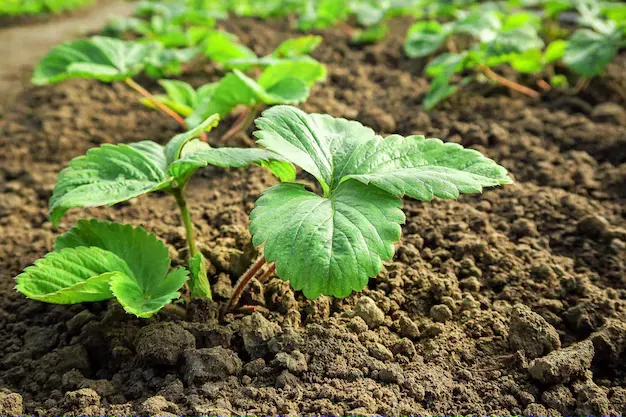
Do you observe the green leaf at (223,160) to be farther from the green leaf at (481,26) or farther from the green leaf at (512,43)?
the green leaf at (481,26)

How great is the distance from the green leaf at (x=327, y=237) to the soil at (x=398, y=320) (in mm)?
284

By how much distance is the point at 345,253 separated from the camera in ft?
4.18

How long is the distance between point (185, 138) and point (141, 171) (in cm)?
14

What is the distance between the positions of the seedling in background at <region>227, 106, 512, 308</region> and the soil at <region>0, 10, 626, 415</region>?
224 millimetres

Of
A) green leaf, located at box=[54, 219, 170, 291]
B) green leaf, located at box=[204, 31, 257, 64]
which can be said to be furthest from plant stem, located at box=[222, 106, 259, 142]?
green leaf, located at box=[54, 219, 170, 291]

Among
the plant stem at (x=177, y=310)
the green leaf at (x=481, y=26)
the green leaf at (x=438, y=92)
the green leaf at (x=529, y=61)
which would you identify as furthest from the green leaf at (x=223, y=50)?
the plant stem at (x=177, y=310)

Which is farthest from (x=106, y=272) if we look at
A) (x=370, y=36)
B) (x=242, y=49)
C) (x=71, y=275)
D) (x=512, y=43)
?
(x=370, y=36)

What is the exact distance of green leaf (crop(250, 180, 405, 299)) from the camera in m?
1.26

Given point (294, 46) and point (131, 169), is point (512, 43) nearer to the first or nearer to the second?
point (294, 46)

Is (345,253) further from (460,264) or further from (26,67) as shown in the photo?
(26,67)

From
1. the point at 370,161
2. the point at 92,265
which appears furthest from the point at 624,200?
the point at 92,265

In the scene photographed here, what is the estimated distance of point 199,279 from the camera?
1581 mm

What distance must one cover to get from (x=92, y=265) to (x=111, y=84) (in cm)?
235

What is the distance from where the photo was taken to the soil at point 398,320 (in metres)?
1.39
